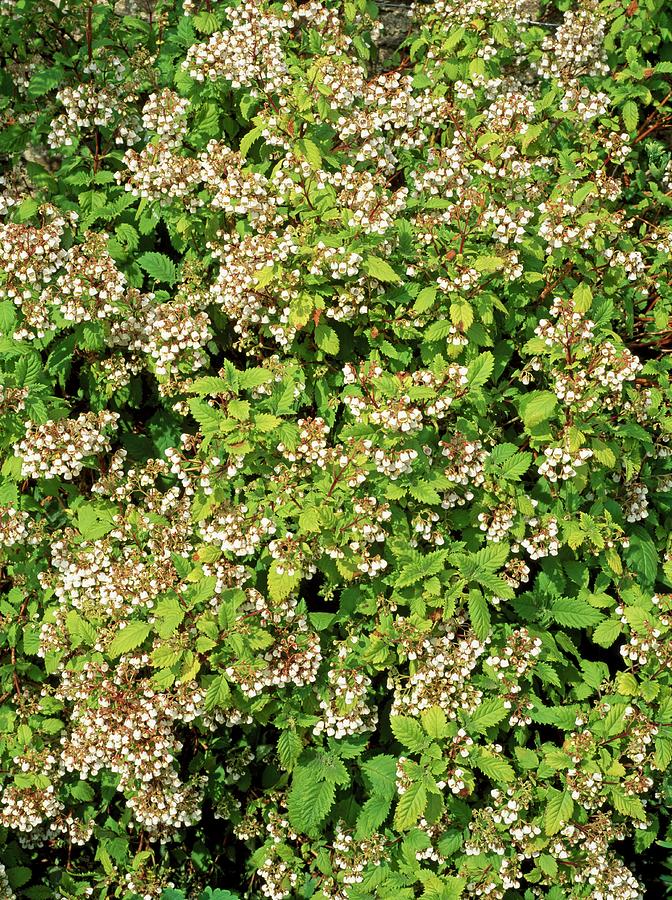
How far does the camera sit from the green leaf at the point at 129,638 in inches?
171

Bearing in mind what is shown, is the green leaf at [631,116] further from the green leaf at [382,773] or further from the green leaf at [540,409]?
the green leaf at [382,773]

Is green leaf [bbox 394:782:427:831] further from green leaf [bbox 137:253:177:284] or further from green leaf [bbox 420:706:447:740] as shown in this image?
green leaf [bbox 137:253:177:284]

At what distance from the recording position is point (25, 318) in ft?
16.1

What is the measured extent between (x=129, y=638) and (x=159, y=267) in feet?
8.30

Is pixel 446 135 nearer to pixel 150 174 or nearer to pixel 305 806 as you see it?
pixel 150 174

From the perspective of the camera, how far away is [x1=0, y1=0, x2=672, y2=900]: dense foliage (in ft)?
14.7

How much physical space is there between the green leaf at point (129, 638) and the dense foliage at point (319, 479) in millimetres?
118

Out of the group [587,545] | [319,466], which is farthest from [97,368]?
[587,545]

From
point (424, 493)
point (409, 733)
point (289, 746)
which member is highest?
point (424, 493)

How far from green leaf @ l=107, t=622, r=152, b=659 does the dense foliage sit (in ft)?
0.39

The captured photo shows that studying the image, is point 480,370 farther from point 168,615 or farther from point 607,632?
point 168,615

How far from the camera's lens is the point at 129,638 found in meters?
4.36

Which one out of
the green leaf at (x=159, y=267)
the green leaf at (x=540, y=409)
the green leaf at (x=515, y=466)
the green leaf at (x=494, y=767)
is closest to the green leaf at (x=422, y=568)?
the green leaf at (x=515, y=466)

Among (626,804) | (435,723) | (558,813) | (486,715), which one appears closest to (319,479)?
(435,723)
